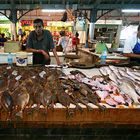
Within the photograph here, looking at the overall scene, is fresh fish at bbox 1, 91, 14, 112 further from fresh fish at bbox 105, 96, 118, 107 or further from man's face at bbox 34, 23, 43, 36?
man's face at bbox 34, 23, 43, 36

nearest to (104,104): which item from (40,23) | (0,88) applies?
(0,88)

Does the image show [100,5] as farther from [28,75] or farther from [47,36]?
[28,75]

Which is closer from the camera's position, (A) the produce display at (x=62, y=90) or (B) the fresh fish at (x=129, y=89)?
(A) the produce display at (x=62, y=90)

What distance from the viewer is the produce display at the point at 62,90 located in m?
1.93

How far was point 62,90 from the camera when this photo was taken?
2.20 meters

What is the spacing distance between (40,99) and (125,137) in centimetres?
112

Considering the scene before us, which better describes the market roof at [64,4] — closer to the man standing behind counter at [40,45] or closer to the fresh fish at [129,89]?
the man standing behind counter at [40,45]

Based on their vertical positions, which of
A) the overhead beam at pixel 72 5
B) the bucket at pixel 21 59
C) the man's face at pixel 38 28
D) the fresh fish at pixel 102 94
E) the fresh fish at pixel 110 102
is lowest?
the fresh fish at pixel 110 102

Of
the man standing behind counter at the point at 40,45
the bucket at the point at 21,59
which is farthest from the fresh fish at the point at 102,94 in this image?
the man standing behind counter at the point at 40,45

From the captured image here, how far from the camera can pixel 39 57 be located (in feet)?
14.3

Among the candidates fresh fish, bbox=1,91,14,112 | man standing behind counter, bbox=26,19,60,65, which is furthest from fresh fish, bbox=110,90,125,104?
man standing behind counter, bbox=26,19,60,65

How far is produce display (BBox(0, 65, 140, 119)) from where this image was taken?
1.93 meters

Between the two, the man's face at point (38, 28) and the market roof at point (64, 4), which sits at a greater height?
the market roof at point (64, 4)

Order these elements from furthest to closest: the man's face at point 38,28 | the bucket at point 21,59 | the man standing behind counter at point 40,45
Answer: the man standing behind counter at point 40,45, the man's face at point 38,28, the bucket at point 21,59
